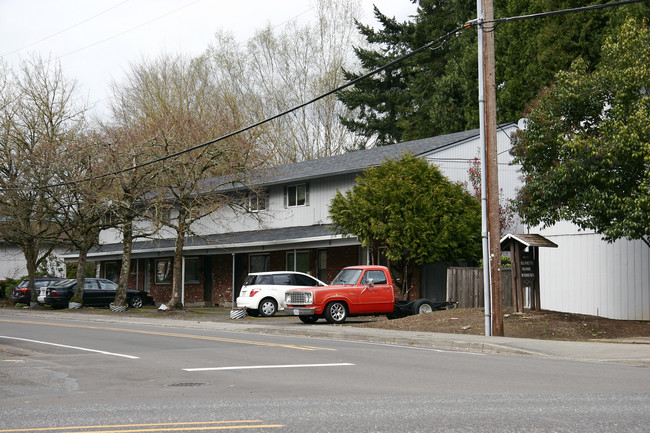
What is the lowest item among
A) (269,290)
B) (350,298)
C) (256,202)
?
(350,298)

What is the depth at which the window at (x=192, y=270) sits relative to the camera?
44872 millimetres

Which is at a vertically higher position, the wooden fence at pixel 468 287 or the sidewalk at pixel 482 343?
the wooden fence at pixel 468 287

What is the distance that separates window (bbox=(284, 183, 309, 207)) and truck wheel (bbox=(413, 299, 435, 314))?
41.4ft

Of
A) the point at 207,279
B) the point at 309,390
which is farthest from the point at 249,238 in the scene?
the point at 309,390

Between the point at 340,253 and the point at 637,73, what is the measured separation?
1858 centimetres

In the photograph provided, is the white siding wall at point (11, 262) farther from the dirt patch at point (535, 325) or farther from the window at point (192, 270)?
the dirt patch at point (535, 325)

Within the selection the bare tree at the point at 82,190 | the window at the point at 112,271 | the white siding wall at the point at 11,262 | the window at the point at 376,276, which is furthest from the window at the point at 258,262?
the white siding wall at the point at 11,262

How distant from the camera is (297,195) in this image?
39.0 m

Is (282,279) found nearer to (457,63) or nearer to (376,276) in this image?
(376,276)

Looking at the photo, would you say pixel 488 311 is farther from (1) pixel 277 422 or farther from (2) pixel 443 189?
(1) pixel 277 422

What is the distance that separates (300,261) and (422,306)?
A: 13168 millimetres

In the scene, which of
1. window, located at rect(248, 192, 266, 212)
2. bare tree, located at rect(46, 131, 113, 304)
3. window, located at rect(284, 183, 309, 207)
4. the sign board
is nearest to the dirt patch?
the sign board

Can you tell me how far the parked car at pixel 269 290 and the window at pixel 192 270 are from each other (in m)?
14.5

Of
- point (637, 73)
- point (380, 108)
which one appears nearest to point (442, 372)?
point (637, 73)
